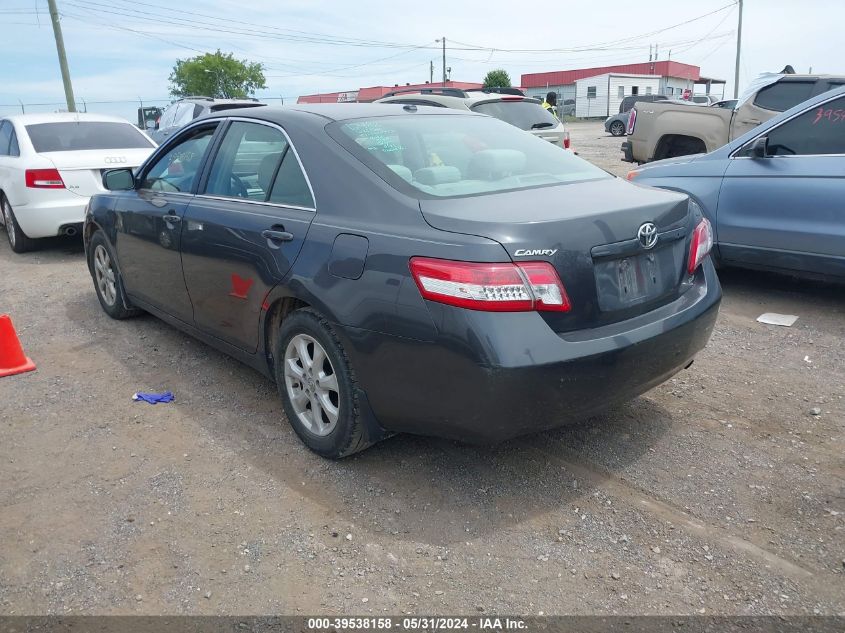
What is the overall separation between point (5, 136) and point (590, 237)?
8.53 m

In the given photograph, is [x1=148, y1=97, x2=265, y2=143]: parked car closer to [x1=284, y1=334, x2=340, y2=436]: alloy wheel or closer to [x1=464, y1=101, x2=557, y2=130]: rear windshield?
[x1=464, y1=101, x2=557, y2=130]: rear windshield

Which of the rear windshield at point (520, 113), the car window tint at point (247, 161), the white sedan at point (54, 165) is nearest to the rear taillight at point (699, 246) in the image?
the car window tint at point (247, 161)

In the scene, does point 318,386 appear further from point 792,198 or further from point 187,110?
point 187,110

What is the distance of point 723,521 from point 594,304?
102 cm

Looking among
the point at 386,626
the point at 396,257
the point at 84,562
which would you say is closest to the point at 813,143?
the point at 396,257

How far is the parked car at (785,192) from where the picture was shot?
5270 millimetres

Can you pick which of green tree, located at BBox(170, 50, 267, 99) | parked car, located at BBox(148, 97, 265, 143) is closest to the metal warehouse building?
green tree, located at BBox(170, 50, 267, 99)

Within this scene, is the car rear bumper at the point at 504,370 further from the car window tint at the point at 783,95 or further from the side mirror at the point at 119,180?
the car window tint at the point at 783,95

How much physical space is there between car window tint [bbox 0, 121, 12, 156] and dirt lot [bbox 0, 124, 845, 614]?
→ 5.40 m

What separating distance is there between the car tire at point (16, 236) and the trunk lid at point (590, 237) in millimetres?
7213

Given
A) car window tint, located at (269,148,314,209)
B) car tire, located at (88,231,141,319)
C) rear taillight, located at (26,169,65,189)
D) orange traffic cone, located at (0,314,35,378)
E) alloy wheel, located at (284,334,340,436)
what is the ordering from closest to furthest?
1. alloy wheel, located at (284,334,340,436)
2. car window tint, located at (269,148,314,209)
3. orange traffic cone, located at (0,314,35,378)
4. car tire, located at (88,231,141,319)
5. rear taillight, located at (26,169,65,189)

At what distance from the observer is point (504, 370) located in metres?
2.62

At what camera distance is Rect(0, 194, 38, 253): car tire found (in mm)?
8406

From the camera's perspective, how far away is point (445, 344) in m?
2.68
